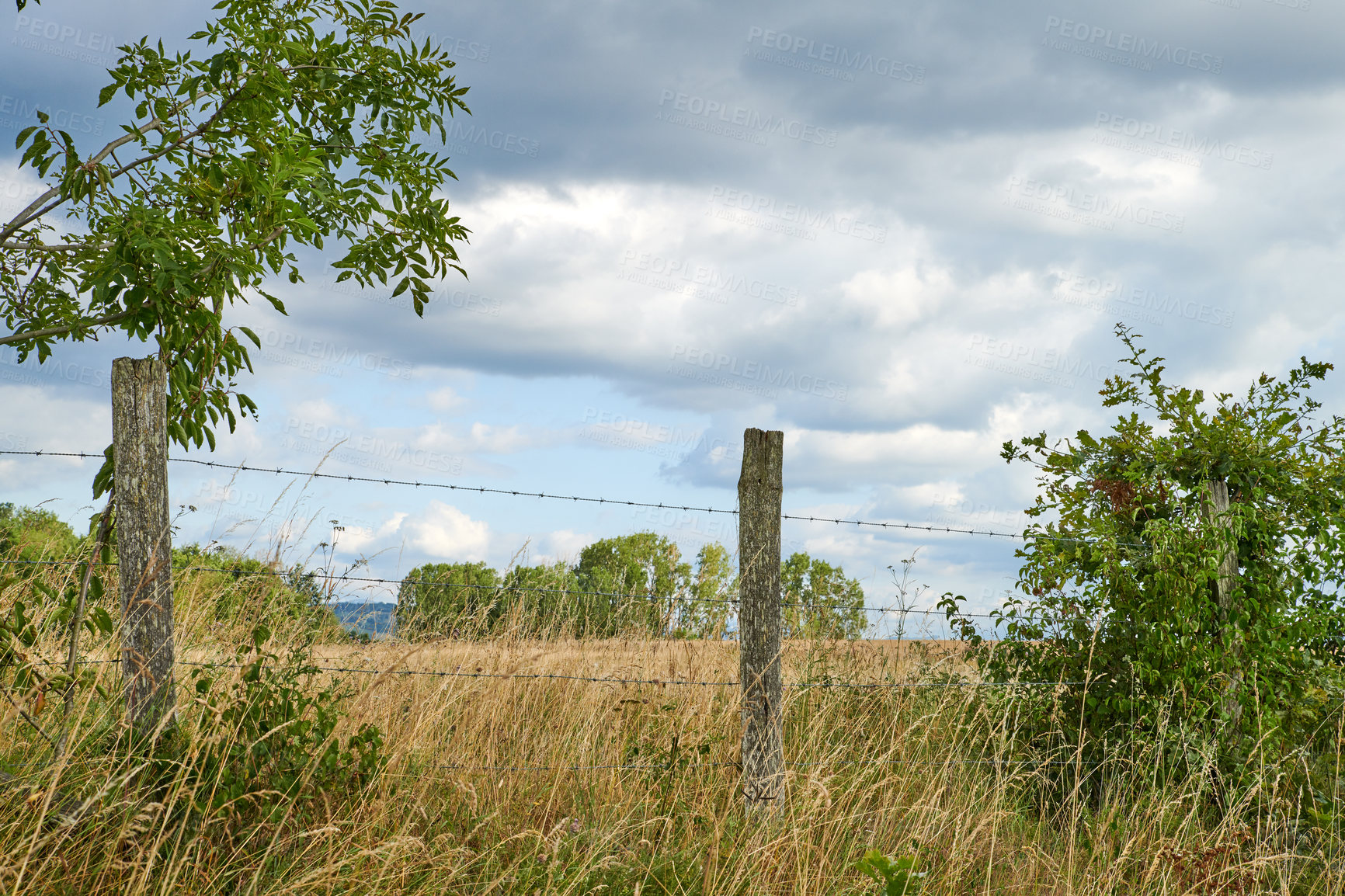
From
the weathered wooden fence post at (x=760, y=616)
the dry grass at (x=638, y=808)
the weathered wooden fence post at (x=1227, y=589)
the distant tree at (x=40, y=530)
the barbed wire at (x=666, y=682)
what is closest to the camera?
the dry grass at (x=638, y=808)

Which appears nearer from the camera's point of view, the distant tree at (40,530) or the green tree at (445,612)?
the green tree at (445,612)

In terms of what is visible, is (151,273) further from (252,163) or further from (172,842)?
(172,842)

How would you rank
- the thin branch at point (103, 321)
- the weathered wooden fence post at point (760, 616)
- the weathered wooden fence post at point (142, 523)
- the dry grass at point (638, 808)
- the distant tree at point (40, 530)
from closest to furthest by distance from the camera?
1. the dry grass at point (638, 808)
2. the thin branch at point (103, 321)
3. the weathered wooden fence post at point (142, 523)
4. the weathered wooden fence post at point (760, 616)
5. the distant tree at point (40, 530)

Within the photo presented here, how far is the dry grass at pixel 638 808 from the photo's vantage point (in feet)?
10.3

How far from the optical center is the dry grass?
312 centimetres

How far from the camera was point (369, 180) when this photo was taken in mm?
4410

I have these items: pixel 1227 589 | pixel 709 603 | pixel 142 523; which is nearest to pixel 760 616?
pixel 709 603

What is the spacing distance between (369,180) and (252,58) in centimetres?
74

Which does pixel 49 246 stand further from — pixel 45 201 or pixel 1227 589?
pixel 1227 589

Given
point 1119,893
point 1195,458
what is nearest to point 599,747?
point 1119,893

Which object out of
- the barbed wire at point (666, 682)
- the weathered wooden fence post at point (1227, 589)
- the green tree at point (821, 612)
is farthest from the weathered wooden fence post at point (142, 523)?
the weathered wooden fence post at point (1227, 589)

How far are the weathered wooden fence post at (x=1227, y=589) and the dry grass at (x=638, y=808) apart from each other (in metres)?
0.45

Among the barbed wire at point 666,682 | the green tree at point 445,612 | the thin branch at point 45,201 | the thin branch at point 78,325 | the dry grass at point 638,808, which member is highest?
the thin branch at point 45,201

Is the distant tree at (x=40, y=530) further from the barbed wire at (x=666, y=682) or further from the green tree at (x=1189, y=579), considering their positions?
the green tree at (x=1189, y=579)
